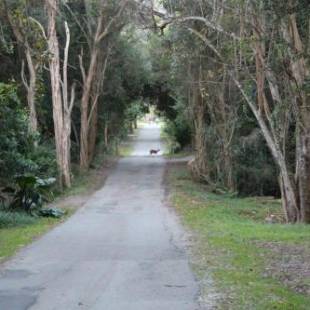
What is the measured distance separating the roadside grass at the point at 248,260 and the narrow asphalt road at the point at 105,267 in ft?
1.34

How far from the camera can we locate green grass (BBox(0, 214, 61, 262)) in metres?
12.7

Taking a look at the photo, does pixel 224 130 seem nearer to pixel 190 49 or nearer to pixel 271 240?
pixel 190 49

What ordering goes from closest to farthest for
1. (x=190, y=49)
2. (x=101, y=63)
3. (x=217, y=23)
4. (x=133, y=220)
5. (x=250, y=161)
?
(x=133, y=220) → (x=217, y=23) → (x=190, y=49) → (x=250, y=161) → (x=101, y=63)

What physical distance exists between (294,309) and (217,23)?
1341cm

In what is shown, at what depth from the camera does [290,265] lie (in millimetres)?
10273

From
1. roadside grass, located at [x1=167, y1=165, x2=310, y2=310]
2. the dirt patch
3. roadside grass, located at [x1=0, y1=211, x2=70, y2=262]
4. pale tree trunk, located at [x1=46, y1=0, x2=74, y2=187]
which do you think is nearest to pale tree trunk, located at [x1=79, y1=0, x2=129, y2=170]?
pale tree trunk, located at [x1=46, y1=0, x2=74, y2=187]

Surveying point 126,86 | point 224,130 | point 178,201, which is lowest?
point 178,201

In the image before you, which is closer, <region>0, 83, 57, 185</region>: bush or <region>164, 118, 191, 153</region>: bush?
<region>0, 83, 57, 185</region>: bush

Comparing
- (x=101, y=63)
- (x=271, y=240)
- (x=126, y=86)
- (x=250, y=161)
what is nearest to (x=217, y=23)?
(x=271, y=240)

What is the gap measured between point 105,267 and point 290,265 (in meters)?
3.05

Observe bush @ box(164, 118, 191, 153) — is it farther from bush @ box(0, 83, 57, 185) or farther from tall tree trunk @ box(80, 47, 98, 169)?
bush @ box(0, 83, 57, 185)

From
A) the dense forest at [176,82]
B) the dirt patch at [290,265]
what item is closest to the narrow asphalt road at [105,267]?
the dirt patch at [290,265]

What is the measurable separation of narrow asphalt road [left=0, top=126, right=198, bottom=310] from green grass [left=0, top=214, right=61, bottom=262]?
30 cm

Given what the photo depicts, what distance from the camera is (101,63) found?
35188 millimetres
